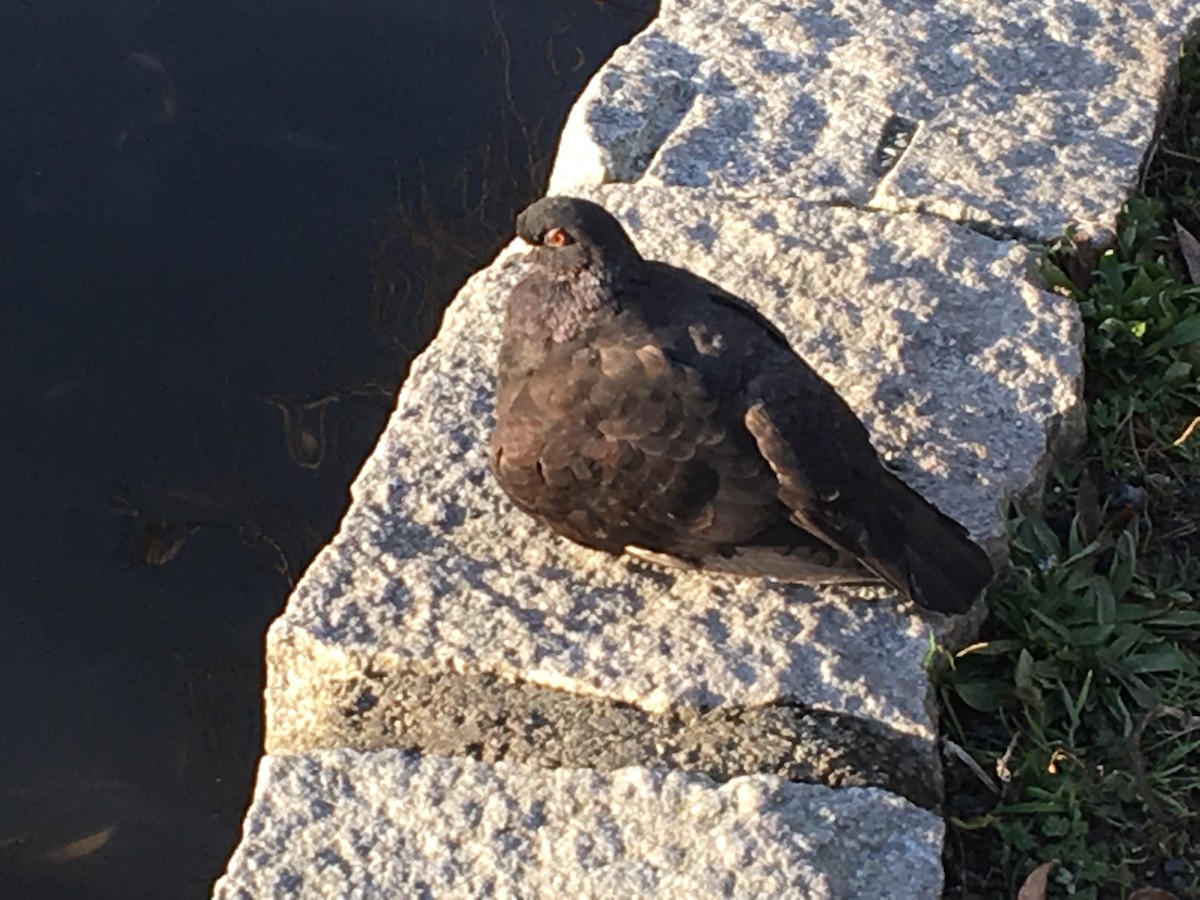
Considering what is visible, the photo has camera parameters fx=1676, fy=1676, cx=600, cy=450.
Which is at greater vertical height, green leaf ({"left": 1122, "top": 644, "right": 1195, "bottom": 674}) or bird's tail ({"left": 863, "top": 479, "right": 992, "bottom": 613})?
bird's tail ({"left": 863, "top": 479, "right": 992, "bottom": 613})

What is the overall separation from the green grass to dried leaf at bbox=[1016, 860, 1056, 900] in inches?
2.0

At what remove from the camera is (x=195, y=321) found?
383 centimetres

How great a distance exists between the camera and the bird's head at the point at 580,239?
3.10m

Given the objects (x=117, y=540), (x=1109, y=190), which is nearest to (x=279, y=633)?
(x=117, y=540)

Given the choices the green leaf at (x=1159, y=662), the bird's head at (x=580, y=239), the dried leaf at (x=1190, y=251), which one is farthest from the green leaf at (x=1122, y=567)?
the bird's head at (x=580, y=239)

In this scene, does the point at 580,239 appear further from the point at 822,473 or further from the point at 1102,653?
the point at 1102,653

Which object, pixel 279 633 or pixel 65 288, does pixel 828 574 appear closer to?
pixel 279 633

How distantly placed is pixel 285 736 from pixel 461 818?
1.41 feet

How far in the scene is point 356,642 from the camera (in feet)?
9.34

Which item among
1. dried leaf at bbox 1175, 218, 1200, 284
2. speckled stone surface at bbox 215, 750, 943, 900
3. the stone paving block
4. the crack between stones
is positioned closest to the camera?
speckled stone surface at bbox 215, 750, 943, 900

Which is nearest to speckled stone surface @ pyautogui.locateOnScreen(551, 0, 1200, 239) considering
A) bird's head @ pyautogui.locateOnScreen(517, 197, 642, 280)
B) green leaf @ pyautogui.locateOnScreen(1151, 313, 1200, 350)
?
green leaf @ pyautogui.locateOnScreen(1151, 313, 1200, 350)

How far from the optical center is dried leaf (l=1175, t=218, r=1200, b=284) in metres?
3.90

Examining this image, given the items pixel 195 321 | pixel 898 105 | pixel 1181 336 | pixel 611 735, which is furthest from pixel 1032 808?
pixel 195 321

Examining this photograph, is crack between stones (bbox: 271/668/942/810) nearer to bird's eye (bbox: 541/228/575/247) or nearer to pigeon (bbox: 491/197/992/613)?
pigeon (bbox: 491/197/992/613)
